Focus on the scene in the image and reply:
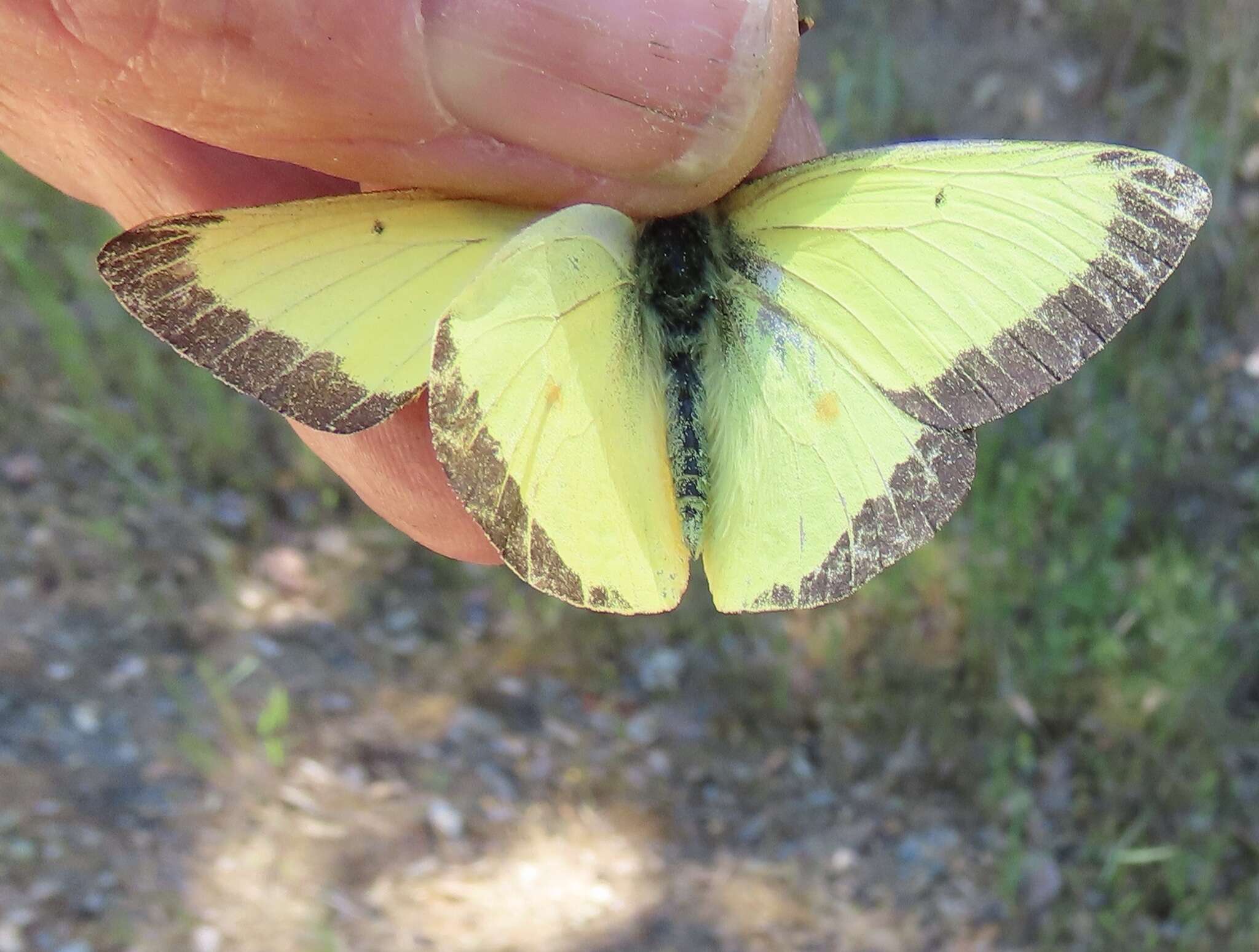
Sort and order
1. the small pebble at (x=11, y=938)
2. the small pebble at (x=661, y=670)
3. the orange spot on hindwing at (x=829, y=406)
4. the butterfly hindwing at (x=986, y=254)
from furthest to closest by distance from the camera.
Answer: the small pebble at (x=661, y=670), the small pebble at (x=11, y=938), the orange spot on hindwing at (x=829, y=406), the butterfly hindwing at (x=986, y=254)

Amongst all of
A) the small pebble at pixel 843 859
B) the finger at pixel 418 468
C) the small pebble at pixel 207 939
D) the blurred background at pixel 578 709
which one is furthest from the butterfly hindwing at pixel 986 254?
the small pebble at pixel 207 939

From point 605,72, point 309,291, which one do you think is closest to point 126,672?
point 309,291

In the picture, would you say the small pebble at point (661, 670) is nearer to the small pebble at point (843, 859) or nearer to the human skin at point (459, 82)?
the small pebble at point (843, 859)

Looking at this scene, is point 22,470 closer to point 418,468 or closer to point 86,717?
point 86,717

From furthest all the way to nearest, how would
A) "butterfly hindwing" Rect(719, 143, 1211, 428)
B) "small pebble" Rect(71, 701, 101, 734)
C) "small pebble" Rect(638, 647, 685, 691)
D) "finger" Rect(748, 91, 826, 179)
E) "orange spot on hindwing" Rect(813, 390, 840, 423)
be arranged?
"small pebble" Rect(638, 647, 685, 691) → "small pebble" Rect(71, 701, 101, 734) → "finger" Rect(748, 91, 826, 179) → "orange spot on hindwing" Rect(813, 390, 840, 423) → "butterfly hindwing" Rect(719, 143, 1211, 428)

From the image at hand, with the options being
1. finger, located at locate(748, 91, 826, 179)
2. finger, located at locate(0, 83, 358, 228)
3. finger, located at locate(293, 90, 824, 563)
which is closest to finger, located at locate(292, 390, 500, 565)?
finger, located at locate(293, 90, 824, 563)

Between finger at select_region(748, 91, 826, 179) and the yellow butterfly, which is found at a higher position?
finger at select_region(748, 91, 826, 179)

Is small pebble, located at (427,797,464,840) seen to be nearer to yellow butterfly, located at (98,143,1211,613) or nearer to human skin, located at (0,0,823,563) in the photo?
yellow butterfly, located at (98,143,1211,613)
